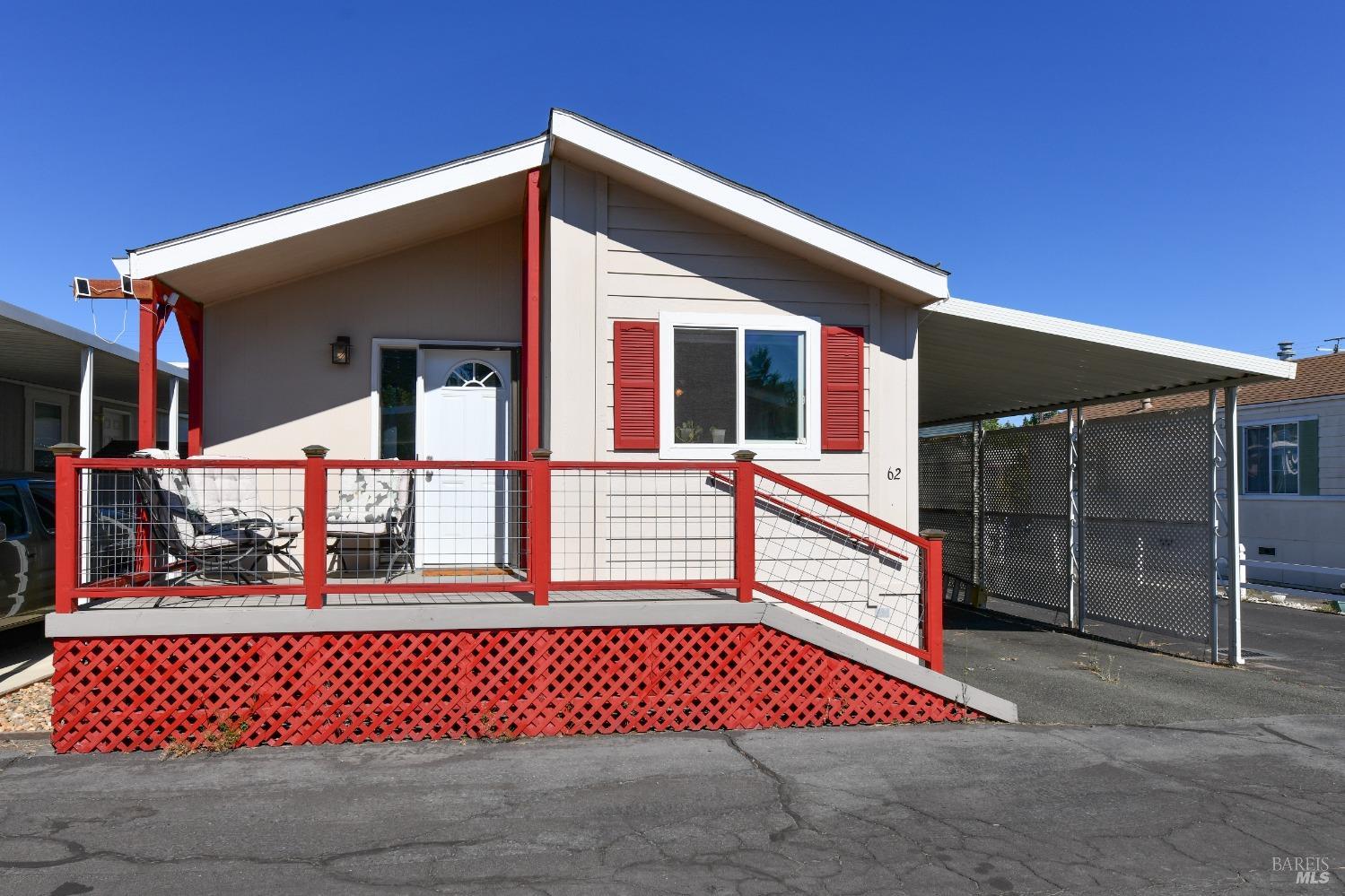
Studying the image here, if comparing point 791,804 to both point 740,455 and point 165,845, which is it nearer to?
point 740,455

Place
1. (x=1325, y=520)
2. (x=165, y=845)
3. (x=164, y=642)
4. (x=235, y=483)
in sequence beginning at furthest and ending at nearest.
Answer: (x=1325, y=520) < (x=235, y=483) < (x=164, y=642) < (x=165, y=845)

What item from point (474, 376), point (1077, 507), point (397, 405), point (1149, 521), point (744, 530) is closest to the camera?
point (744, 530)

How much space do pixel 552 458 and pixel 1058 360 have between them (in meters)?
4.97

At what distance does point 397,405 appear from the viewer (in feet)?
25.8

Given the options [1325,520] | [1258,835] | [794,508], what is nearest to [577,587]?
[794,508]

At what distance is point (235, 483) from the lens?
22.1 feet

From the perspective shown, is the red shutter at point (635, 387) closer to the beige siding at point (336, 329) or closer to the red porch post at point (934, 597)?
the beige siding at point (336, 329)

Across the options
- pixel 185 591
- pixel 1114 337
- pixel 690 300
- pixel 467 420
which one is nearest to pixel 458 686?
pixel 185 591

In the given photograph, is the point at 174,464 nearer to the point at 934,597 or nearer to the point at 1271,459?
the point at 934,597

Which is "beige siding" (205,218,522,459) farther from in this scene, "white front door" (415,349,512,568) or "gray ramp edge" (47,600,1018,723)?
"gray ramp edge" (47,600,1018,723)

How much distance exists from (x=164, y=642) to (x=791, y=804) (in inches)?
149

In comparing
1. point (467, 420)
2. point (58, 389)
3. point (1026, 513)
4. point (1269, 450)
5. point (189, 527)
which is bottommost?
point (1026, 513)

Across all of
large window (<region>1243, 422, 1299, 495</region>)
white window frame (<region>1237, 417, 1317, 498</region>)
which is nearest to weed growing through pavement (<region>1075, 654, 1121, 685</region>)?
white window frame (<region>1237, 417, 1317, 498</region>)

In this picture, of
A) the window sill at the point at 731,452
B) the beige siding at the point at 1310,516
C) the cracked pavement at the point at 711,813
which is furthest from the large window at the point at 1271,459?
the window sill at the point at 731,452
